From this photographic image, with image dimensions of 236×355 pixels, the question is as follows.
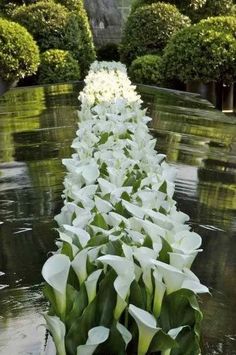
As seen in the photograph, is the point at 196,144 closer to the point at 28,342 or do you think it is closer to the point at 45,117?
the point at 45,117

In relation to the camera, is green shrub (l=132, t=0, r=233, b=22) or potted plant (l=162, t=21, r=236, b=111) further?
green shrub (l=132, t=0, r=233, b=22)

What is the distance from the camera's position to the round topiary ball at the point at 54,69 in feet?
42.0

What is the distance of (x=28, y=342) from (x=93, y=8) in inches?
689

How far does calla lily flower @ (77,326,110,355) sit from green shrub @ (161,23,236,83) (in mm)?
9577

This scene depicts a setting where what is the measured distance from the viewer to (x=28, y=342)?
1.79 metres

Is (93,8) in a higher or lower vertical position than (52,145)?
higher

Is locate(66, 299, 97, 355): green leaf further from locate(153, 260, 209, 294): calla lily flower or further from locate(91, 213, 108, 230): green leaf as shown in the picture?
locate(91, 213, 108, 230): green leaf

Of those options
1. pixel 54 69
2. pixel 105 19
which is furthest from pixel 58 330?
→ pixel 105 19

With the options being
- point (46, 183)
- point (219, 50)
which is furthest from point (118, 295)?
point (219, 50)

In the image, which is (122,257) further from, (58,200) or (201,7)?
(201,7)

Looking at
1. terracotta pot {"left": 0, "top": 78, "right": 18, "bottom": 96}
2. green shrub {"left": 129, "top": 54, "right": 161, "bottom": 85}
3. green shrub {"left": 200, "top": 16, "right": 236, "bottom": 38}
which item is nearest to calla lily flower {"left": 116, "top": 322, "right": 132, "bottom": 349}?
green shrub {"left": 200, "top": 16, "right": 236, "bottom": 38}

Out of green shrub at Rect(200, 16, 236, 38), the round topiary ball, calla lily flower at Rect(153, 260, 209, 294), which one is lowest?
calla lily flower at Rect(153, 260, 209, 294)

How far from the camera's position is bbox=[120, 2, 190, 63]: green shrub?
13281 millimetres

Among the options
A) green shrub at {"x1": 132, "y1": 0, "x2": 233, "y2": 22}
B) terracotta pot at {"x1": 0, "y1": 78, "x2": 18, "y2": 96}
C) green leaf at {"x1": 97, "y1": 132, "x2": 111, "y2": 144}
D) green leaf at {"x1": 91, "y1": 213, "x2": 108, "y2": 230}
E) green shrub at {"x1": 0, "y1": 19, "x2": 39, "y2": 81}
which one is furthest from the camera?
green shrub at {"x1": 132, "y1": 0, "x2": 233, "y2": 22}
